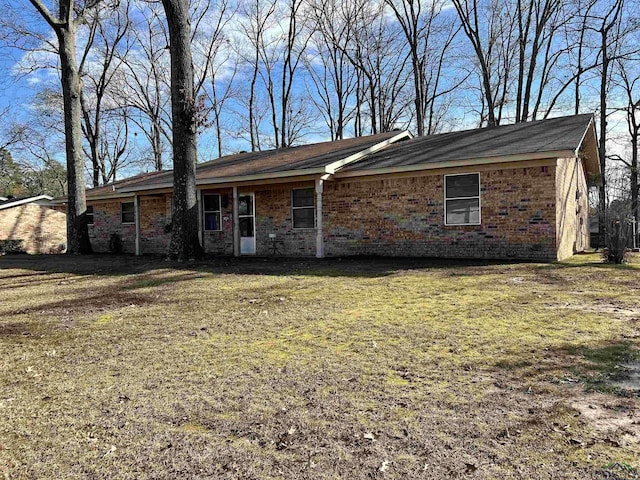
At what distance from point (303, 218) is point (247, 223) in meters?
2.19

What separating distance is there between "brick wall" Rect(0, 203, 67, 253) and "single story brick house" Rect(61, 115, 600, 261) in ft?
25.5

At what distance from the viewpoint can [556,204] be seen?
10.2m

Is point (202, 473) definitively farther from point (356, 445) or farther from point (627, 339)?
point (627, 339)

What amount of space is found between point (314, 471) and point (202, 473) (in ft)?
1.67

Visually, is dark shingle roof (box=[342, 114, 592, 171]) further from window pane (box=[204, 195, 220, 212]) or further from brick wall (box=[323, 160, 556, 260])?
window pane (box=[204, 195, 220, 212])

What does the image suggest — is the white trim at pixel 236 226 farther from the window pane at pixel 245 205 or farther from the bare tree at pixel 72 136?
the bare tree at pixel 72 136

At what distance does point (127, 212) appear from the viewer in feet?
60.1

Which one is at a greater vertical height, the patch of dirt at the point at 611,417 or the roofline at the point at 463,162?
the roofline at the point at 463,162

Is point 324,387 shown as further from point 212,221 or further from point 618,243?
point 212,221

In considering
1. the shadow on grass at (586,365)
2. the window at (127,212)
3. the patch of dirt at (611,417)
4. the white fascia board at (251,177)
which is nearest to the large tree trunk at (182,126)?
the white fascia board at (251,177)

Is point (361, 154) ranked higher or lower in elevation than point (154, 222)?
higher

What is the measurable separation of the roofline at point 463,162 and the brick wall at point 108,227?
10.1 m

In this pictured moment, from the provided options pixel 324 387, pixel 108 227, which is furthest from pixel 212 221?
pixel 324 387

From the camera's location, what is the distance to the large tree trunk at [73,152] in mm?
16016
